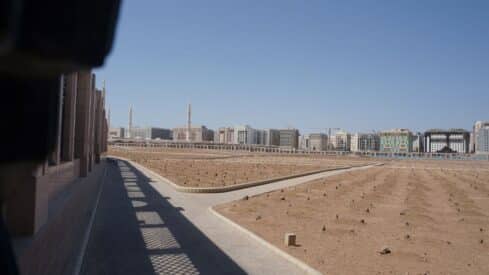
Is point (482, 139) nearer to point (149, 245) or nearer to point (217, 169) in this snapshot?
point (217, 169)

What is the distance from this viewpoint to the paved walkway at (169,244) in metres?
6.84

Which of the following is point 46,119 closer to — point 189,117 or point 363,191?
point 363,191

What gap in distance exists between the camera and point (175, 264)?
7066mm

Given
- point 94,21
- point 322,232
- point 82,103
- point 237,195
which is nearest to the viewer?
point 94,21

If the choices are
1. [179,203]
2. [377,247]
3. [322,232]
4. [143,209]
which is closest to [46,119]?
[377,247]

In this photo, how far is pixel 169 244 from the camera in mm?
8469

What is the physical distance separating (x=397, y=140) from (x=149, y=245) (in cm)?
18615

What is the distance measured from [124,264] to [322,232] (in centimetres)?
539

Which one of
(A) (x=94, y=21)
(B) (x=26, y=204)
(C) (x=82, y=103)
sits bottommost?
(B) (x=26, y=204)

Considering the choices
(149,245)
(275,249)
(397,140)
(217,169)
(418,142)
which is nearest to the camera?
(275,249)

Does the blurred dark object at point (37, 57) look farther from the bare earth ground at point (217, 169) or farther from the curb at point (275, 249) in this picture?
the bare earth ground at point (217, 169)

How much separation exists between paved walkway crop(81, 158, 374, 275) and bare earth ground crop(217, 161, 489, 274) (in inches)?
29.5

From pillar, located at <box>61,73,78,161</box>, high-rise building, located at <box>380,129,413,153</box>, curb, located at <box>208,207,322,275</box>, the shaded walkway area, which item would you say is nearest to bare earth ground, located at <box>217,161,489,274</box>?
curb, located at <box>208,207,322,275</box>

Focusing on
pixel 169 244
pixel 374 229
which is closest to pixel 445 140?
pixel 374 229
